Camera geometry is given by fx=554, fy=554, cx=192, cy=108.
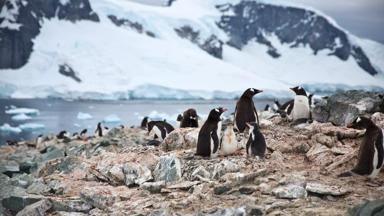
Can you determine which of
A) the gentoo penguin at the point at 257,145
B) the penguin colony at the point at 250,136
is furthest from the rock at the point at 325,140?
the gentoo penguin at the point at 257,145

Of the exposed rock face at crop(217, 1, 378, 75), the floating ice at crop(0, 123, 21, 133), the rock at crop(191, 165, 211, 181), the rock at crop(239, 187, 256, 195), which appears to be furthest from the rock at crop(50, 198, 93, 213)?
the exposed rock face at crop(217, 1, 378, 75)

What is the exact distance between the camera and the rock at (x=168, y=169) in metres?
5.99

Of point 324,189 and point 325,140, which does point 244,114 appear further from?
point 324,189

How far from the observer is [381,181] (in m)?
5.15

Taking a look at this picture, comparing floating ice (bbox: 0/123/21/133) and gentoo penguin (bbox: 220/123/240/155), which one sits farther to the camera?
floating ice (bbox: 0/123/21/133)

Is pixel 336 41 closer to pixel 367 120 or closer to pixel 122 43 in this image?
pixel 122 43

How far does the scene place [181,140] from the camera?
730cm

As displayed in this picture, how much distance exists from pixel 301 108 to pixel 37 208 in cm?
399

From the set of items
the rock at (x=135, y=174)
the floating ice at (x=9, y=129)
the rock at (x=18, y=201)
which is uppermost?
the rock at (x=135, y=174)

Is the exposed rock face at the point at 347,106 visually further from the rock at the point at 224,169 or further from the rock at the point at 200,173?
the rock at the point at 200,173

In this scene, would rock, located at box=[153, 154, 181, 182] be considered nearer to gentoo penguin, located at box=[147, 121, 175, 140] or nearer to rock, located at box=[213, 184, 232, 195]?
rock, located at box=[213, 184, 232, 195]

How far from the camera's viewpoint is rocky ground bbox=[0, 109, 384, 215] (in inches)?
193

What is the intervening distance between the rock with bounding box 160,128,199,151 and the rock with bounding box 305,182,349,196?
7.91ft

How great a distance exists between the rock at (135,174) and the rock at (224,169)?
784 mm
